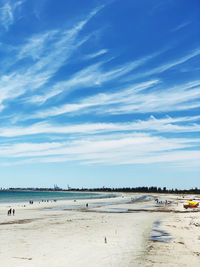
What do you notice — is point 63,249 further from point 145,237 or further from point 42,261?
point 145,237

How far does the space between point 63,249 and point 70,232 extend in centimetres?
793

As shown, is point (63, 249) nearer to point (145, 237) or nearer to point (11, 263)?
point (11, 263)

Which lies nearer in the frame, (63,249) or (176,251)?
(176,251)

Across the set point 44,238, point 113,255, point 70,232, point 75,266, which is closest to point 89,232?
point 70,232

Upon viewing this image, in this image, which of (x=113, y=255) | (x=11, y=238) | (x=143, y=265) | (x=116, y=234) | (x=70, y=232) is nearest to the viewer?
(x=143, y=265)

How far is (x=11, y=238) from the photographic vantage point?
23.9m

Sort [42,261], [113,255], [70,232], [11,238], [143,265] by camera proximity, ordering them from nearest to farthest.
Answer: [143,265] < [42,261] < [113,255] < [11,238] < [70,232]

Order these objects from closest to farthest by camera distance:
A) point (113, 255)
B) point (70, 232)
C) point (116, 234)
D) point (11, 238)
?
point (113, 255) < point (11, 238) < point (116, 234) < point (70, 232)

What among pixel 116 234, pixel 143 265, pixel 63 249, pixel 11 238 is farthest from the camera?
pixel 116 234

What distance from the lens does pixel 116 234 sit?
25609 millimetres

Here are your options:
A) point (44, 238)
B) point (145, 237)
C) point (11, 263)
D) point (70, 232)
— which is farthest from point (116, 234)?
point (11, 263)

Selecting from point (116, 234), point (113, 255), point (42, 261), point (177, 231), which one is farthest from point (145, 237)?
point (42, 261)

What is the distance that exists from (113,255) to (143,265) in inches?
119

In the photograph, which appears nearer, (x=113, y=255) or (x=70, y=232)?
(x=113, y=255)
